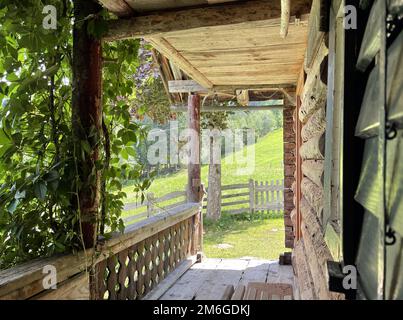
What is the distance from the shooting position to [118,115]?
2381mm

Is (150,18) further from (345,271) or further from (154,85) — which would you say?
(154,85)

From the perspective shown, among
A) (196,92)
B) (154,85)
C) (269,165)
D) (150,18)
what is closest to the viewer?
(150,18)

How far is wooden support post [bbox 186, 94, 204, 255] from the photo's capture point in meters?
5.62

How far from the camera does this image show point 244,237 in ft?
30.9

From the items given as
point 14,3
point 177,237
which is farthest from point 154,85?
point 14,3

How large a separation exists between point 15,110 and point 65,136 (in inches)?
12.0

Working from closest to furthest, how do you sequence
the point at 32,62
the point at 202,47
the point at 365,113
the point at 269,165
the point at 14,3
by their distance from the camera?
the point at 365,113 < the point at 14,3 < the point at 32,62 < the point at 202,47 < the point at 269,165

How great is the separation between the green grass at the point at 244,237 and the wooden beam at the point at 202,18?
580 centimetres

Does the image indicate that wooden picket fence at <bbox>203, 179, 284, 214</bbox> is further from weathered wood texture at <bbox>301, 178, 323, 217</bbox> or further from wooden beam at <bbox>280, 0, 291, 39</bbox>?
wooden beam at <bbox>280, 0, 291, 39</bbox>

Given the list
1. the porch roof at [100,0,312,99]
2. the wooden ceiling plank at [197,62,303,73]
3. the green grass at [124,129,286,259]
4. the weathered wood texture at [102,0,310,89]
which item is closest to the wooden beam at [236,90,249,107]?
the weathered wood texture at [102,0,310,89]

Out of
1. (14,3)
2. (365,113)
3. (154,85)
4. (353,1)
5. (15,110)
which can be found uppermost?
(154,85)

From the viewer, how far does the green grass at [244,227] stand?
7.96 m

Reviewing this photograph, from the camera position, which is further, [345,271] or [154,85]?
[154,85]

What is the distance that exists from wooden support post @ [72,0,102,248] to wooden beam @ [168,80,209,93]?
317 centimetres
